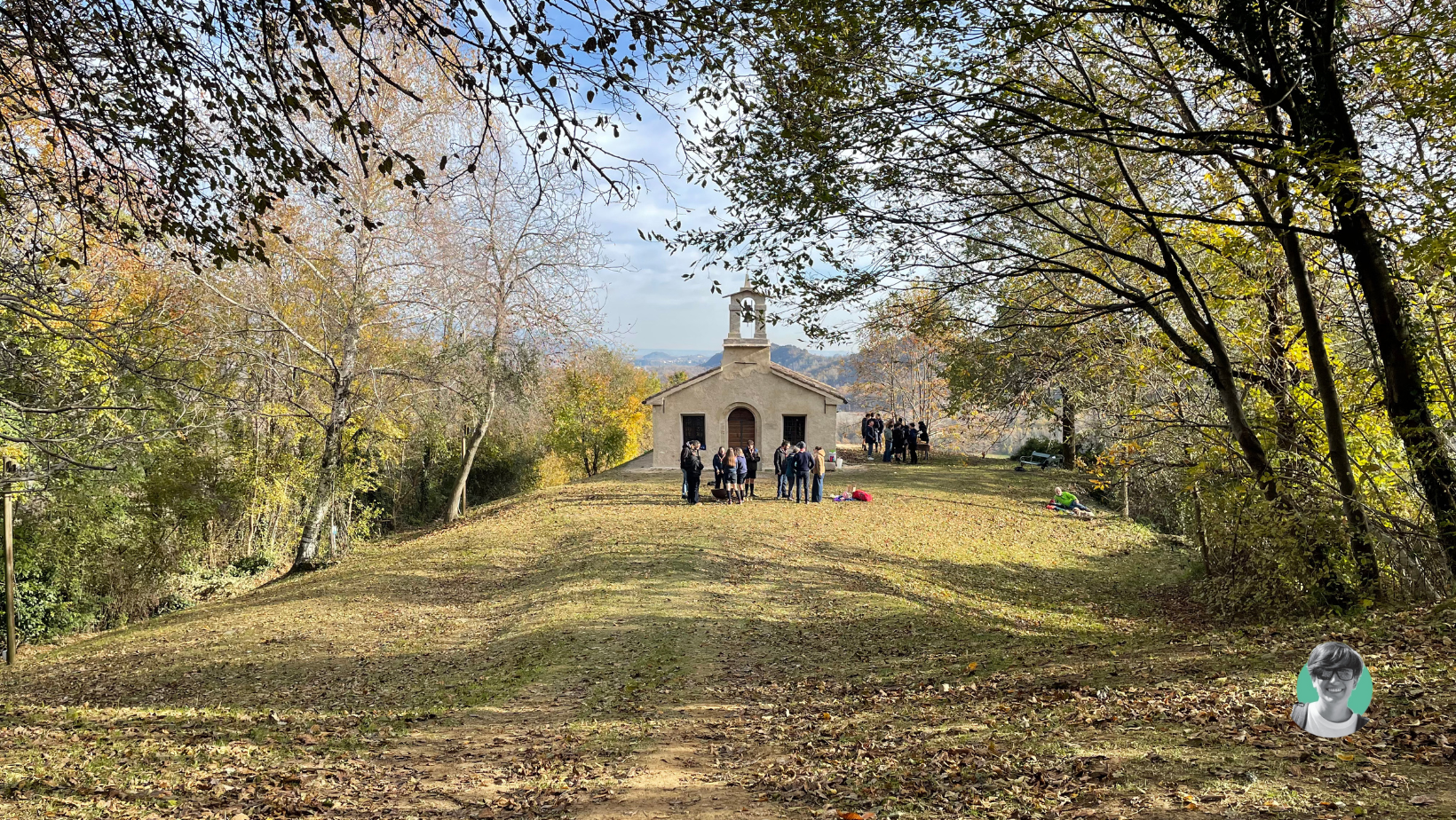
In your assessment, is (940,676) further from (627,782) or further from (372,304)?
(372,304)

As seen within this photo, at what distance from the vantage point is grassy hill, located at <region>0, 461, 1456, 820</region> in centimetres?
499

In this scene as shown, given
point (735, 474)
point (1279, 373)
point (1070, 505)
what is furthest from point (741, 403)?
point (1279, 373)

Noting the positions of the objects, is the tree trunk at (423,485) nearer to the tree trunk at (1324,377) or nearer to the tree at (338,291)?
the tree at (338,291)

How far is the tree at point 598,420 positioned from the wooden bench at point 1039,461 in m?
22.9

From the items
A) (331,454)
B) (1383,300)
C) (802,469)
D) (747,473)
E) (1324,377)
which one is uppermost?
(1383,300)

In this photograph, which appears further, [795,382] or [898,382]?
[898,382]

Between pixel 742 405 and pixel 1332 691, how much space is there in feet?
93.1

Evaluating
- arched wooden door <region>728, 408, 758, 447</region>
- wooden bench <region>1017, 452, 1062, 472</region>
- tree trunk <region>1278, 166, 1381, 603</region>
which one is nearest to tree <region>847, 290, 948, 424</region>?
wooden bench <region>1017, 452, 1062, 472</region>

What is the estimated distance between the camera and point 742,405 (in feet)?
107

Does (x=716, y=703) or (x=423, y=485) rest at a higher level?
(x=423, y=485)

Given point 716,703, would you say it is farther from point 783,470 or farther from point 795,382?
point 795,382

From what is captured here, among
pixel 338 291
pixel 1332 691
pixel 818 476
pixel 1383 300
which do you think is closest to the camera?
pixel 1332 691

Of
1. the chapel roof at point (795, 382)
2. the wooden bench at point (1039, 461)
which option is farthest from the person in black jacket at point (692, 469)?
the wooden bench at point (1039, 461)

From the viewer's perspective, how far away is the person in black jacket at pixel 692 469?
22.0 m
